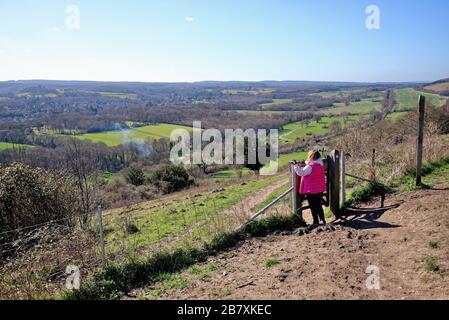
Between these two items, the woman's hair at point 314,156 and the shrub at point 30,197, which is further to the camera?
the shrub at point 30,197

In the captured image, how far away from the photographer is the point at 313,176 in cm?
794

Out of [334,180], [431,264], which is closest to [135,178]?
[334,180]

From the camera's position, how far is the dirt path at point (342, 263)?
4.93m

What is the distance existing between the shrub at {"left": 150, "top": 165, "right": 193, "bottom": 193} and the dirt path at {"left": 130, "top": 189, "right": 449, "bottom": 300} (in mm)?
29102

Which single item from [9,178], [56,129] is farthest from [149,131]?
[9,178]

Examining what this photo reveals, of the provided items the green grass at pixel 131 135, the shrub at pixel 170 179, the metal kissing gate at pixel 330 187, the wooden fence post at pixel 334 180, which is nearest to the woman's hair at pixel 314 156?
the metal kissing gate at pixel 330 187

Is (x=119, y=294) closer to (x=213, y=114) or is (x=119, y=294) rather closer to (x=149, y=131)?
(x=149, y=131)

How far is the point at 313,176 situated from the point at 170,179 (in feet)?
97.3

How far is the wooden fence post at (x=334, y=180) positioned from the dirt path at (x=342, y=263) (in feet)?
2.15

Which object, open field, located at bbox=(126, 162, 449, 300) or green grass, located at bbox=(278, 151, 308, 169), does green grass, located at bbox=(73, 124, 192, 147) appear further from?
open field, located at bbox=(126, 162, 449, 300)

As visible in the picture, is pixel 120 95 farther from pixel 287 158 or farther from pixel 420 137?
pixel 420 137

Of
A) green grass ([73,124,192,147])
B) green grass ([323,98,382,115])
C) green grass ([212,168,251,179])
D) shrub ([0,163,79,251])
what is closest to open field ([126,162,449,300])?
shrub ([0,163,79,251])

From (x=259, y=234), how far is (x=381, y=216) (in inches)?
116

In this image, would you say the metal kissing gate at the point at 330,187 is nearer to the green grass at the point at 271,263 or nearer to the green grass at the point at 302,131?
the green grass at the point at 271,263
